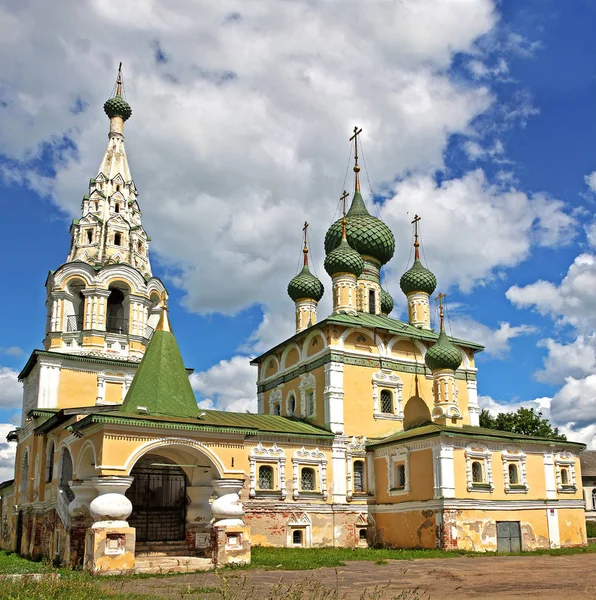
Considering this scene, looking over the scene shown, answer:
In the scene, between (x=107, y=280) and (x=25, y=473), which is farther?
(x=107, y=280)

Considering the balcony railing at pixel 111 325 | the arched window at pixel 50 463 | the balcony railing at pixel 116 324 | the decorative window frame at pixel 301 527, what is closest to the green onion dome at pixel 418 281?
the balcony railing at pixel 111 325

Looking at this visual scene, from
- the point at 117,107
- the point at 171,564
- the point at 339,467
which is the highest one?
the point at 117,107

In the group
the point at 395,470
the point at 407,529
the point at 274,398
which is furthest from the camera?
the point at 274,398

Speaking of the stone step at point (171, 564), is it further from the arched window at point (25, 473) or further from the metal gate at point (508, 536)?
the metal gate at point (508, 536)

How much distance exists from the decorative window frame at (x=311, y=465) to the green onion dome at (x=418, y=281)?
327 inches

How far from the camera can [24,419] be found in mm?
20391

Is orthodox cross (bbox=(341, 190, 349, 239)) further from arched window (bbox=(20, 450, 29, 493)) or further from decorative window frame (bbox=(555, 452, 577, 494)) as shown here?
arched window (bbox=(20, 450, 29, 493))

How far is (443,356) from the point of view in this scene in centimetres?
2084

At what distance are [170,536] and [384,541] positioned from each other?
6374 millimetres

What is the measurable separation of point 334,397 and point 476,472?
441 cm

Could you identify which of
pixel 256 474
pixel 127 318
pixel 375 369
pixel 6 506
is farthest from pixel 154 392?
pixel 6 506

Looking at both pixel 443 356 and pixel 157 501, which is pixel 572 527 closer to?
pixel 443 356

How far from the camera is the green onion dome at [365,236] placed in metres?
24.6

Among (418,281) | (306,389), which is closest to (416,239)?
(418,281)
